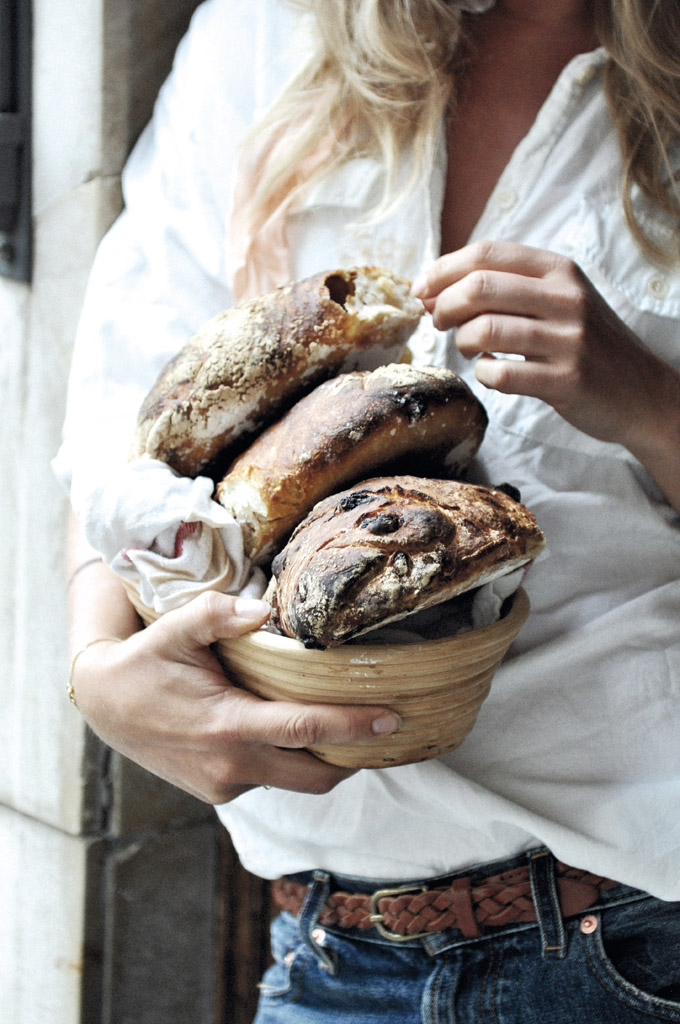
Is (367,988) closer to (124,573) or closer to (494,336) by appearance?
(124,573)

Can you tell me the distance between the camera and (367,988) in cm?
87

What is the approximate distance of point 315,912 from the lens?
2.86 feet

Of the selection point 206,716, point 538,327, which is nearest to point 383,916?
point 206,716

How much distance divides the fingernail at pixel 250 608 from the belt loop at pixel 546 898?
0.37m

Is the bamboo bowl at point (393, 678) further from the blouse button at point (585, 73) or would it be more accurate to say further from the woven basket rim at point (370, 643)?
the blouse button at point (585, 73)

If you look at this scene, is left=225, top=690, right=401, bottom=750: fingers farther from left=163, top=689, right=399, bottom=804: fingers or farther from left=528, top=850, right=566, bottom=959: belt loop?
left=528, top=850, right=566, bottom=959: belt loop

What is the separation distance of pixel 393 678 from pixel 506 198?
508 mm

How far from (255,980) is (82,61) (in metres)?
1.28

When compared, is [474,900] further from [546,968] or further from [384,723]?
[384,723]

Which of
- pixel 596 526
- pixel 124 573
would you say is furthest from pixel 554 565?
pixel 124 573

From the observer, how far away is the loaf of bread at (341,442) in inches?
23.2

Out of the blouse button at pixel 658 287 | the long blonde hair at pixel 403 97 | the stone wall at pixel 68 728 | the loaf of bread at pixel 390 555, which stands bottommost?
the stone wall at pixel 68 728

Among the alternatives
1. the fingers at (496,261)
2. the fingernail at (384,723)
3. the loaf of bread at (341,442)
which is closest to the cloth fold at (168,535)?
the loaf of bread at (341,442)

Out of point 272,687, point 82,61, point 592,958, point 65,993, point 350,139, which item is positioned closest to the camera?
point 272,687
